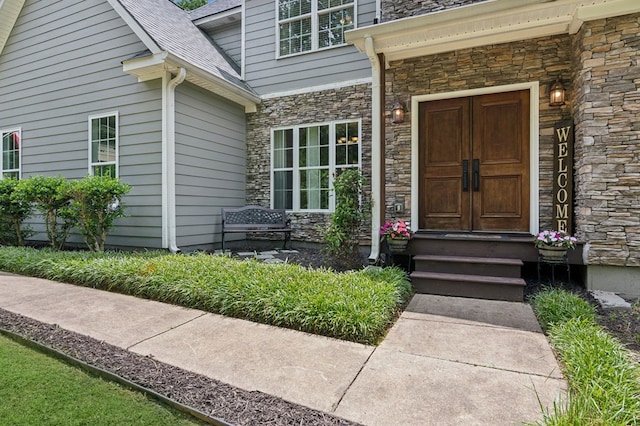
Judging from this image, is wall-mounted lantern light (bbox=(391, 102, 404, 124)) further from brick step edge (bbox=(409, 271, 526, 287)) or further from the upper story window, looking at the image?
brick step edge (bbox=(409, 271, 526, 287))

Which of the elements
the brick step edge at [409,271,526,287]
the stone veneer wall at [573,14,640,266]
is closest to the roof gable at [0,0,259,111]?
the brick step edge at [409,271,526,287]

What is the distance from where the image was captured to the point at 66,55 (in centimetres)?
699

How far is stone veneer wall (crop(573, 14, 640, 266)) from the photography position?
373cm

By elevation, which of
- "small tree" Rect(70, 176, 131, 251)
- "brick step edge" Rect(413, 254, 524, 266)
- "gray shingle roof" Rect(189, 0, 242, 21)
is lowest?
"brick step edge" Rect(413, 254, 524, 266)

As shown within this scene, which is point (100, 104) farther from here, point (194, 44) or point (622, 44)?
point (622, 44)

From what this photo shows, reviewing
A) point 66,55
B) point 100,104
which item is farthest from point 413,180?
point 66,55

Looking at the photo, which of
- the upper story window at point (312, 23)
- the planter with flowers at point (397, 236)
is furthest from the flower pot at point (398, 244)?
the upper story window at point (312, 23)

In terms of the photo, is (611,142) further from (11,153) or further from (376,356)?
(11,153)

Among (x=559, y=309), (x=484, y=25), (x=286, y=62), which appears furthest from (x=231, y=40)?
(x=559, y=309)

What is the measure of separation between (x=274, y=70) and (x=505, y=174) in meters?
5.01

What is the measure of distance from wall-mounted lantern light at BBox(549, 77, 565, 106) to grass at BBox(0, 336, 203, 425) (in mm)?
5323

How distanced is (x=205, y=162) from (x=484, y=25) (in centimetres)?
499

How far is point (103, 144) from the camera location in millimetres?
6652

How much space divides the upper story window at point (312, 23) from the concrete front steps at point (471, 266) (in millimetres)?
4512
